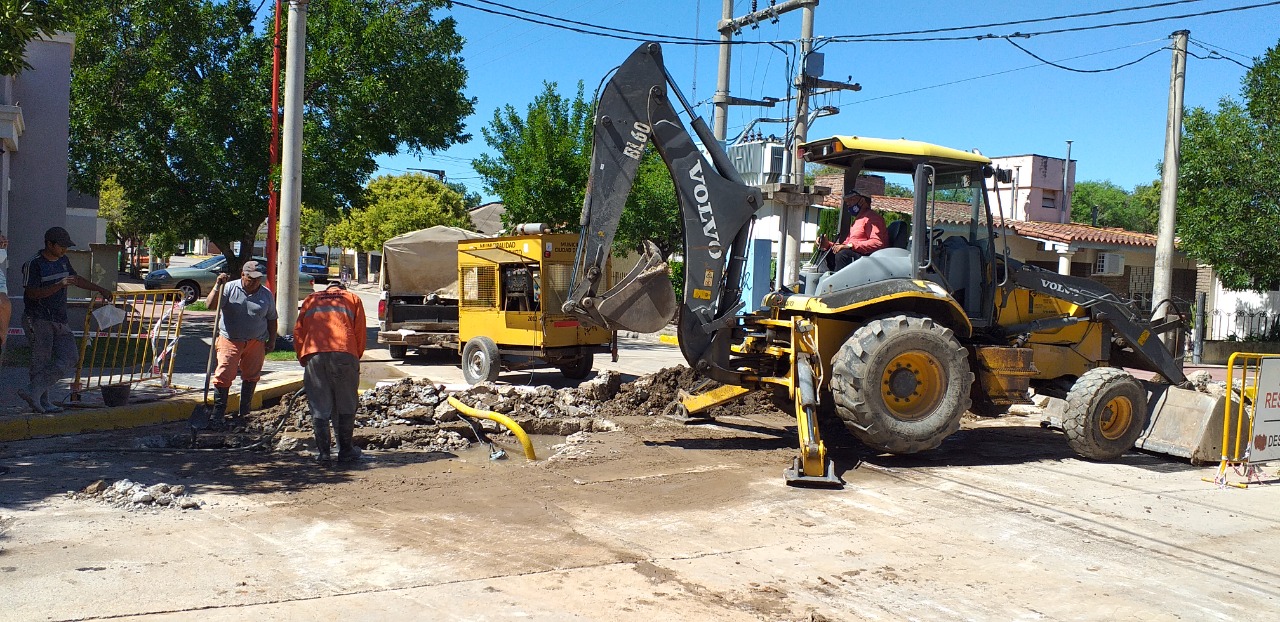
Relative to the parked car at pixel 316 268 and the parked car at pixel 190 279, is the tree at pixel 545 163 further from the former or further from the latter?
the parked car at pixel 316 268

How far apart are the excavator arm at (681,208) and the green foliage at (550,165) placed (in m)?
14.1

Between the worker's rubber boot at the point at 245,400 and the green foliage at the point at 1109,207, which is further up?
the green foliage at the point at 1109,207

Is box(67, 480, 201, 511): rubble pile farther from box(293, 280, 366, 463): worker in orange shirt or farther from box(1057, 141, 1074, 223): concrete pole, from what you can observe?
box(1057, 141, 1074, 223): concrete pole

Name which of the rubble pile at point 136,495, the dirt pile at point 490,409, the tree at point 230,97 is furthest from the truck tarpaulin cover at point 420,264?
the rubble pile at point 136,495

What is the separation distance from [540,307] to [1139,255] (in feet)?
72.8

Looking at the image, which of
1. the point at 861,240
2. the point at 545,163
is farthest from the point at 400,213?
the point at 861,240

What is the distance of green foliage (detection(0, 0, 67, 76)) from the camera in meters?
7.87

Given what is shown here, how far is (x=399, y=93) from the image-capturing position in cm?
1884

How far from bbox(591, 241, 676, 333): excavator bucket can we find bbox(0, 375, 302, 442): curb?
435 cm

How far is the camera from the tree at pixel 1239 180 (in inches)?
797

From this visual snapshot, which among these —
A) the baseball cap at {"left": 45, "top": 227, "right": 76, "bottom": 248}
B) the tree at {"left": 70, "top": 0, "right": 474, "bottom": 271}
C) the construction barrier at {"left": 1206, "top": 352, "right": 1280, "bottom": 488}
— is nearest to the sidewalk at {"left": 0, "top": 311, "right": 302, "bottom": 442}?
the baseball cap at {"left": 45, "top": 227, "right": 76, "bottom": 248}

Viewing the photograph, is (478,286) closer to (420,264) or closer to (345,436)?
(420,264)

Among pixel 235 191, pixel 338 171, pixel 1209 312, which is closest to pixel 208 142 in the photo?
pixel 235 191

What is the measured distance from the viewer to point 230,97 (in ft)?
60.3
